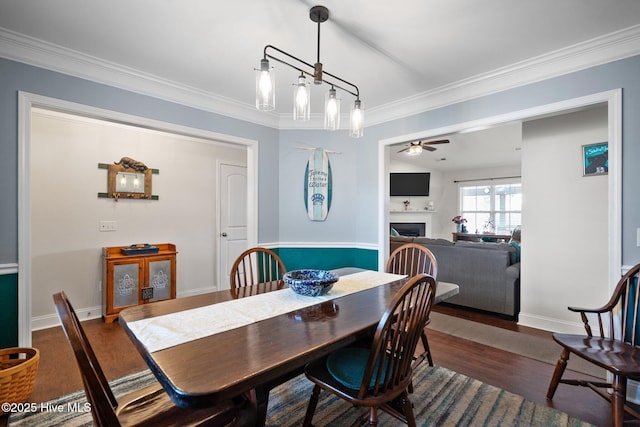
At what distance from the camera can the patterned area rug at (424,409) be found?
1749 millimetres

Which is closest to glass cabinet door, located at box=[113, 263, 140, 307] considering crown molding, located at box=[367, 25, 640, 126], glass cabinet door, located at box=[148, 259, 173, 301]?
glass cabinet door, located at box=[148, 259, 173, 301]

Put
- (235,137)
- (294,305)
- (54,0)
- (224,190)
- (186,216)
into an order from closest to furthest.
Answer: (294,305) < (54,0) < (235,137) < (186,216) < (224,190)

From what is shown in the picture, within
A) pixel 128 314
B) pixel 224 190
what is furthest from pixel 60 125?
pixel 128 314

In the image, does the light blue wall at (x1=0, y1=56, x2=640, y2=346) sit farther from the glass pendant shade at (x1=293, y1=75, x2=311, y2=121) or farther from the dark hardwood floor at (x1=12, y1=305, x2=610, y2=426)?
the glass pendant shade at (x1=293, y1=75, x2=311, y2=121)

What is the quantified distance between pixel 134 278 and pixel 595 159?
491 centimetres

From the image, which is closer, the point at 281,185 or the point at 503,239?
the point at 281,185

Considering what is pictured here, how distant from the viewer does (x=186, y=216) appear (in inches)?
166

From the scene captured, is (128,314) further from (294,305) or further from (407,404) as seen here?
(407,404)

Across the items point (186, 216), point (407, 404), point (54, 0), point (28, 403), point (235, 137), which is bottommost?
point (28, 403)

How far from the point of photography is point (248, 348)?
107 centimetres

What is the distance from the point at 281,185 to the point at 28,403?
8.87 ft

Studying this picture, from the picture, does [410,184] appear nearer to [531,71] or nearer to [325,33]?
[531,71]

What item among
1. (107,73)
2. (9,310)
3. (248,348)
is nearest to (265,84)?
(248,348)

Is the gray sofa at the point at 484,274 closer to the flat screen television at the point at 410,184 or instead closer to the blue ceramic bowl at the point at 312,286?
the blue ceramic bowl at the point at 312,286
